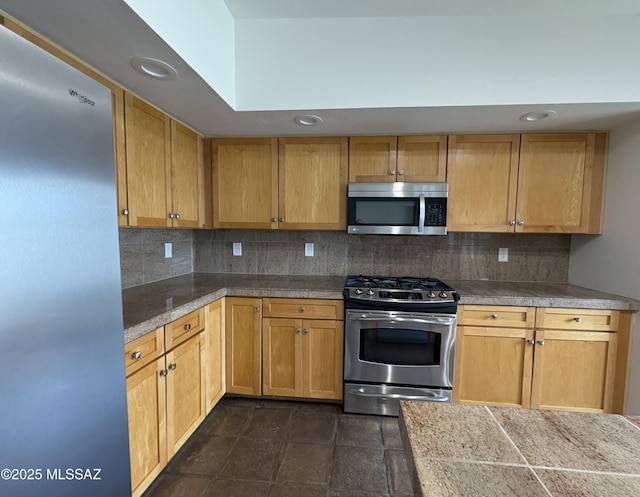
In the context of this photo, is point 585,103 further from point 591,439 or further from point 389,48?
point 591,439

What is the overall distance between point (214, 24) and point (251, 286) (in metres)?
1.63

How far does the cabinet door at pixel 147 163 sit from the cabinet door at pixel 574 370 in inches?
106

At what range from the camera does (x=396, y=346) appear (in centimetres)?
208

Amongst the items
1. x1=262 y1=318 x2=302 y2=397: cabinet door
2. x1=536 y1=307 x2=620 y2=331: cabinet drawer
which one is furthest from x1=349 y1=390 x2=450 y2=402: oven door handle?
x1=536 y1=307 x2=620 y2=331: cabinet drawer

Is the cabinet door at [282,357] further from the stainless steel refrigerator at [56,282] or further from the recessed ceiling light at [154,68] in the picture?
the recessed ceiling light at [154,68]

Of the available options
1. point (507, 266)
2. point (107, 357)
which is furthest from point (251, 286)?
point (507, 266)

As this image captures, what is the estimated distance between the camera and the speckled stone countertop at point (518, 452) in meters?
0.49

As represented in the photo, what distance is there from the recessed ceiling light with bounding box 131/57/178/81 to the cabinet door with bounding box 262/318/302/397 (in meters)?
1.62

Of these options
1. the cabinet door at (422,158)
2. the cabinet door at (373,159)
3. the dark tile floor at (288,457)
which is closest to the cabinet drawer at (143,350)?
the dark tile floor at (288,457)

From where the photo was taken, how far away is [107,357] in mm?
899

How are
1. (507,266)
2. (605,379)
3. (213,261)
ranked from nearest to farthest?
(605,379), (507,266), (213,261)

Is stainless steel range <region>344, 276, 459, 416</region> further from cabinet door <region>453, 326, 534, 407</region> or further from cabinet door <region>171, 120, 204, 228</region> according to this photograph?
cabinet door <region>171, 120, 204, 228</region>

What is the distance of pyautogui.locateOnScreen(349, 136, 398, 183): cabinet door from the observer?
228 centimetres

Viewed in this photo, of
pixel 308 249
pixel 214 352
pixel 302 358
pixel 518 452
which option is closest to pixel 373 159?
pixel 308 249
